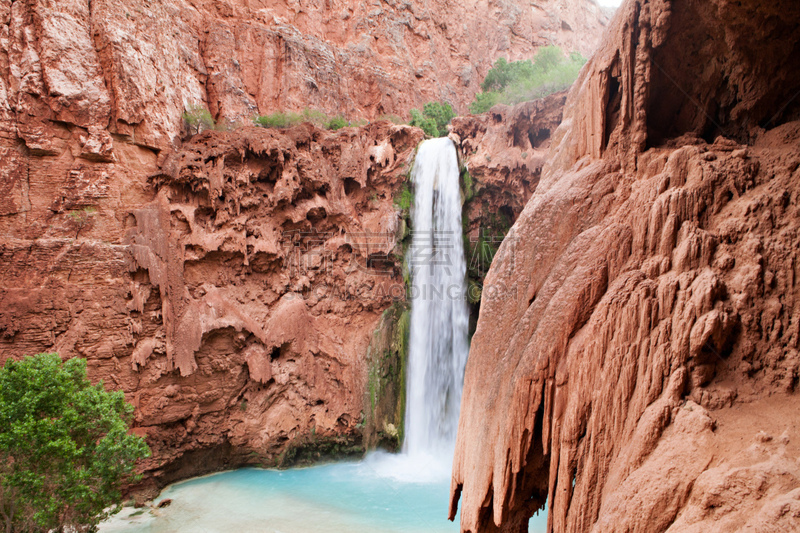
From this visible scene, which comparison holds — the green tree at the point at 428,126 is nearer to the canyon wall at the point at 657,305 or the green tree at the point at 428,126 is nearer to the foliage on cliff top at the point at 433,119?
the foliage on cliff top at the point at 433,119

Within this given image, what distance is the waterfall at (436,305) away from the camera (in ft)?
40.8

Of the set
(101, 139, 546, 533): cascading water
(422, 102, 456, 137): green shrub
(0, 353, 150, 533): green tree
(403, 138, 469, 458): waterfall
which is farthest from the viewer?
(422, 102, 456, 137): green shrub

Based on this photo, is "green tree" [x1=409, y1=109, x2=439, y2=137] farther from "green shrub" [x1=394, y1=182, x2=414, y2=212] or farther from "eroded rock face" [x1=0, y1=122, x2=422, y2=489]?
"green shrub" [x1=394, y1=182, x2=414, y2=212]

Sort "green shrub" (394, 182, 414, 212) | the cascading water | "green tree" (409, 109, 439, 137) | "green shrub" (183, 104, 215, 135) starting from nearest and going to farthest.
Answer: the cascading water
"green shrub" (183, 104, 215, 135)
"green shrub" (394, 182, 414, 212)
"green tree" (409, 109, 439, 137)

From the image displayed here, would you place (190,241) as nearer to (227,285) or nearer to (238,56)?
(227,285)

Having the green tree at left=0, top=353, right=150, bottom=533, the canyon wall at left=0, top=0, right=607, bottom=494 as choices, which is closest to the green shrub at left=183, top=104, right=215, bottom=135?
the canyon wall at left=0, top=0, right=607, bottom=494

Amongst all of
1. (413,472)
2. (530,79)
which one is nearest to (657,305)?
(413,472)

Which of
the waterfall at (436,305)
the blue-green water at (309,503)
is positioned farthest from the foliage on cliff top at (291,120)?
the blue-green water at (309,503)

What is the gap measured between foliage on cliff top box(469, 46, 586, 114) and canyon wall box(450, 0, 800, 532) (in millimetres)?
10453

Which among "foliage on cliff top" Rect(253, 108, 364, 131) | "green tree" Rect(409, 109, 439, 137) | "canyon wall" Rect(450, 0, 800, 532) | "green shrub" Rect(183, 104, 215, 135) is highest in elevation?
"green tree" Rect(409, 109, 439, 137)

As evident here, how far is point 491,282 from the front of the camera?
181 inches

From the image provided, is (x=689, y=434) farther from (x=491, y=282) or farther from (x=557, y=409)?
(x=491, y=282)

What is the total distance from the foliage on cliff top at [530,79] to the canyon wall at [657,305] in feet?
34.3

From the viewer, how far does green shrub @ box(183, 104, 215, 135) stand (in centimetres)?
1234
